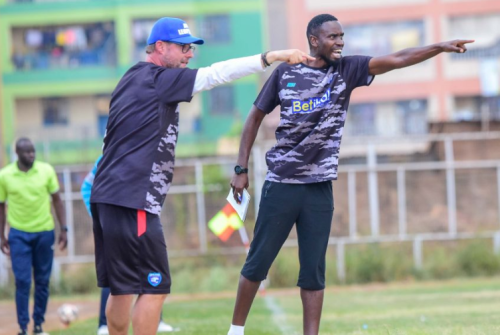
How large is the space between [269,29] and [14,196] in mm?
33316

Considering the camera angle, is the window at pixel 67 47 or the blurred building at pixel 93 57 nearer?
the blurred building at pixel 93 57

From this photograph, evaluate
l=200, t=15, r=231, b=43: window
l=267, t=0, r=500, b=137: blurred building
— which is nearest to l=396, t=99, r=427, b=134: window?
l=267, t=0, r=500, b=137: blurred building

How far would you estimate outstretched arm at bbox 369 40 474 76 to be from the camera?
Result: 20.1 ft

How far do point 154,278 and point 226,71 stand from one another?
4.66ft

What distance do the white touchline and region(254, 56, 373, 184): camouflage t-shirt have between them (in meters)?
2.45

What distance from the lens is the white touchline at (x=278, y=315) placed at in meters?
9.36

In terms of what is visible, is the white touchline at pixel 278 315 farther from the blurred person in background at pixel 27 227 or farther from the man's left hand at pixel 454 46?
the man's left hand at pixel 454 46

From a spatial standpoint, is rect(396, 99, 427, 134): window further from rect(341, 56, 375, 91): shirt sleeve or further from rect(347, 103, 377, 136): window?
rect(341, 56, 375, 91): shirt sleeve

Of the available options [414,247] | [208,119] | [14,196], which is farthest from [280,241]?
[208,119]

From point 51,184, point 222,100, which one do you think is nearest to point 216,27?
point 222,100

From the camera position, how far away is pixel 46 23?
40.6 metres

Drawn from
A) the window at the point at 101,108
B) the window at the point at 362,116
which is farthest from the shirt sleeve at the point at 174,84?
the window at the point at 101,108

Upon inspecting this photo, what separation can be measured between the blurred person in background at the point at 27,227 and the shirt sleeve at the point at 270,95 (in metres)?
4.73

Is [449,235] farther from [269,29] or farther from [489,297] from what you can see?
[269,29]
